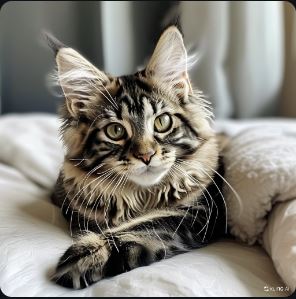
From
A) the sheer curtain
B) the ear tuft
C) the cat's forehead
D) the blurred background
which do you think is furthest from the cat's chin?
the sheer curtain

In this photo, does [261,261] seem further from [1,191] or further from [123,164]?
[1,191]

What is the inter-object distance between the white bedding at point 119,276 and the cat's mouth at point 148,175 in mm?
165

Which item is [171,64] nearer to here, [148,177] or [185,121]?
[185,121]

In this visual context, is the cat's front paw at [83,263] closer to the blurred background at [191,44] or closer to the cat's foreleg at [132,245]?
the cat's foreleg at [132,245]

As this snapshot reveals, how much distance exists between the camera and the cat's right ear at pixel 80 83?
35.7 inches

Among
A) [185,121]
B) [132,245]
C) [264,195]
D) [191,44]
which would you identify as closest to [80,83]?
[185,121]

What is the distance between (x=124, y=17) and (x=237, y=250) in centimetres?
133

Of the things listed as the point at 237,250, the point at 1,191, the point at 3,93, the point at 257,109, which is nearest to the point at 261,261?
the point at 237,250

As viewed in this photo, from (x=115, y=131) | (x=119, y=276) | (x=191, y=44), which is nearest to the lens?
(x=119, y=276)

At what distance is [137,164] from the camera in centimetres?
87

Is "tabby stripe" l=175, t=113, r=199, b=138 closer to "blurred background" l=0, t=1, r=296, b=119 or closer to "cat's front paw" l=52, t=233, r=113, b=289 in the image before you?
"cat's front paw" l=52, t=233, r=113, b=289

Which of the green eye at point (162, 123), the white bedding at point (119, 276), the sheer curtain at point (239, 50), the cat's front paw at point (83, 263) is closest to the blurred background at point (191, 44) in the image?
the sheer curtain at point (239, 50)

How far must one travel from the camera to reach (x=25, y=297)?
73cm

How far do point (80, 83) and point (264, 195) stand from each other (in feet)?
1.55
